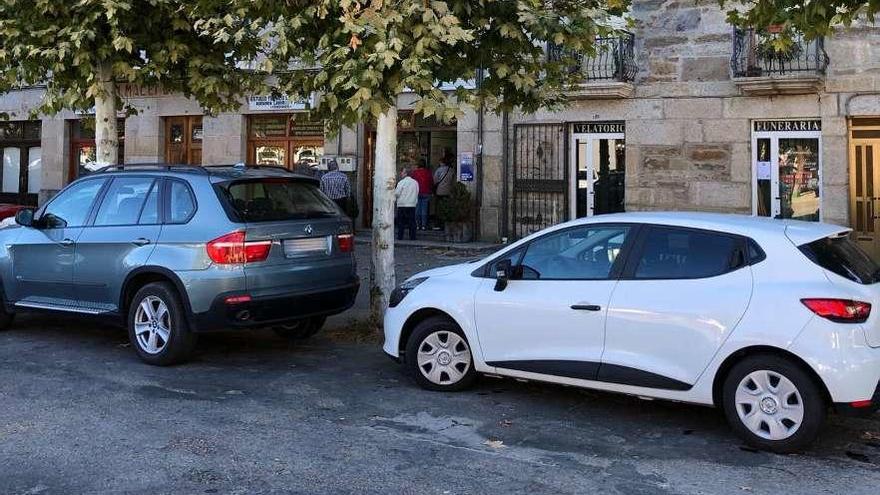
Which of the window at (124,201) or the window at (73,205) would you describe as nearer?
the window at (124,201)

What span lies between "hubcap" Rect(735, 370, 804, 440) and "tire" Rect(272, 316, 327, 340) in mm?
4702

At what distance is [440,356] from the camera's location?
6.47 metres

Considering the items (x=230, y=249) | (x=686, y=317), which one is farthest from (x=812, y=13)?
(x=230, y=249)

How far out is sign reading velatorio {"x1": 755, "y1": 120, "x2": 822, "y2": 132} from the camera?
14078 mm

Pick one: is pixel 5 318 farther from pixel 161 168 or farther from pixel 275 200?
pixel 275 200

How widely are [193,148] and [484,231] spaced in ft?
27.7

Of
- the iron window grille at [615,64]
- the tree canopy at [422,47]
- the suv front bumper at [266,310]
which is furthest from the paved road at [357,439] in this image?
the iron window grille at [615,64]

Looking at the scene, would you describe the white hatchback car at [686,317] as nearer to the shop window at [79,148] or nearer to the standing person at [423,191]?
the standing person at [423,191]

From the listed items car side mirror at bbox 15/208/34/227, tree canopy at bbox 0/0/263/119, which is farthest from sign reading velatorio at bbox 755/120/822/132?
car side mirror at bbox 15/208/34/227

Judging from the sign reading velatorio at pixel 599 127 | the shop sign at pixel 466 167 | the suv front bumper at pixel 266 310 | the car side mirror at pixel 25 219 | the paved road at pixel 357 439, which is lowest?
the paved road at pixel 357 439

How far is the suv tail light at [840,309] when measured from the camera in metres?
4.82

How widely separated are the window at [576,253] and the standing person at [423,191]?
10.9 m

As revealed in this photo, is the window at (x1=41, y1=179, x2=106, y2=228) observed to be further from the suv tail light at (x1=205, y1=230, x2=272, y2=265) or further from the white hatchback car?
the white hatchback car

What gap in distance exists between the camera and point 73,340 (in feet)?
28.1
